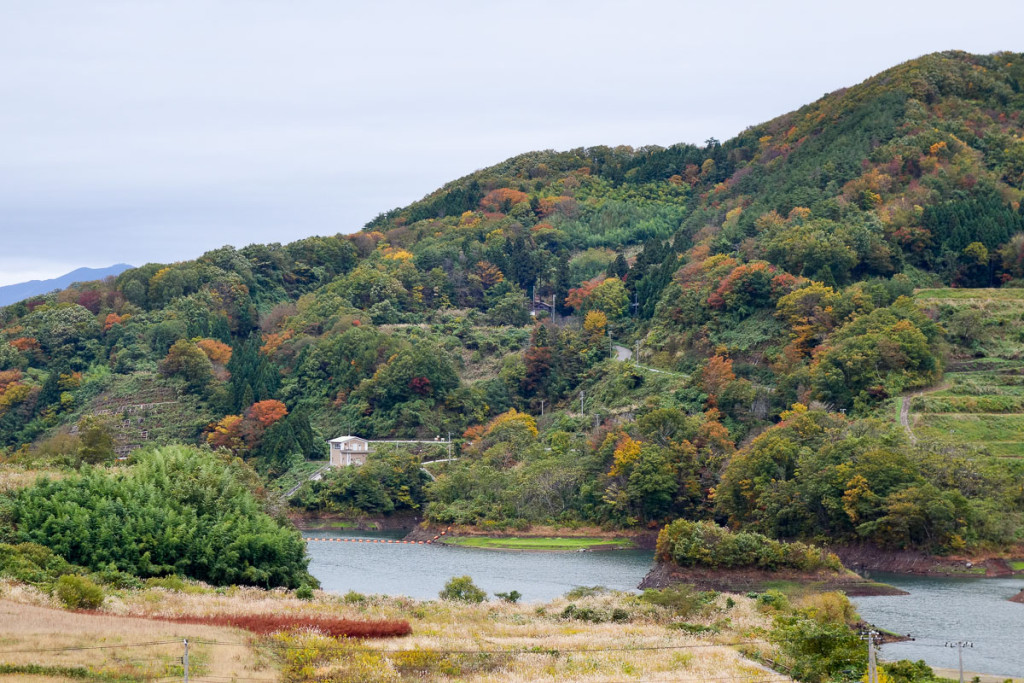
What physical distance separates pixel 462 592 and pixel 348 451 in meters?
51.3

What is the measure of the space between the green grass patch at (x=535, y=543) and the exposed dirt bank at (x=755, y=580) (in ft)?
54.8

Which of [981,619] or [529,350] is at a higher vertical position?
[529,350]

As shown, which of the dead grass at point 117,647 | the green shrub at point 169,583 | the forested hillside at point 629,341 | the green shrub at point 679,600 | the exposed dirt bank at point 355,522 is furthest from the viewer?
the exposed dirt bank at point 355,522

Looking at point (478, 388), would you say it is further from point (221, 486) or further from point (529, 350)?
point (221, 486)

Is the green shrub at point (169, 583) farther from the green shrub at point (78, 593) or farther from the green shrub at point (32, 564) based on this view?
the green shrub at point (78, 593)

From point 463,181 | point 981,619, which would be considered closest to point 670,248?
point 463,181

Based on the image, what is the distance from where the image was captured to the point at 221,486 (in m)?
54.0

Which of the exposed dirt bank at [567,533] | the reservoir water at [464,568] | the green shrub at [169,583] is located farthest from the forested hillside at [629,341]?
the reservoir water at [464,568]

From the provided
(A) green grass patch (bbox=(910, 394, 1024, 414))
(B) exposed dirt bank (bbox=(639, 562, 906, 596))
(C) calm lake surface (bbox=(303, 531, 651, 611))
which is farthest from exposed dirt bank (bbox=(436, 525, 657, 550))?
(A) green grass patch (bbox=(910, 394, 1024, 414))

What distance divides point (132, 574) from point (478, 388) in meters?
70.0

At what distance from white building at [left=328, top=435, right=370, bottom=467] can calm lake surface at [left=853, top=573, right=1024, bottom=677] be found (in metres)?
47.2

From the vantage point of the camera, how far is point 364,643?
123 feet

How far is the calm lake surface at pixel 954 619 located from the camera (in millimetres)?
47844

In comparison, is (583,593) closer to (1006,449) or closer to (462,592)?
(462,592)
